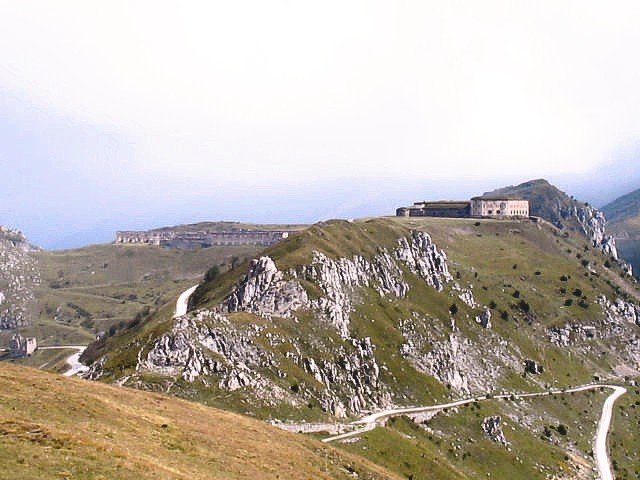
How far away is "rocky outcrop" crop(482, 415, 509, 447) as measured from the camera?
156875 mm

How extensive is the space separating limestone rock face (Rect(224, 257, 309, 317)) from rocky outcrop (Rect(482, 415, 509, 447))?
193 ft

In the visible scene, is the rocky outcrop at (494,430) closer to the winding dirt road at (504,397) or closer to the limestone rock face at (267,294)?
the winding dirt road at (504,397)

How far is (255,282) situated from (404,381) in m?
51.0

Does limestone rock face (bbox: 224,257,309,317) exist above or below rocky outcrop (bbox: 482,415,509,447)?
above

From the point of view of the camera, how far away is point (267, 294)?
546 ft

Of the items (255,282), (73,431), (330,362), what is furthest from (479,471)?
(73,431)

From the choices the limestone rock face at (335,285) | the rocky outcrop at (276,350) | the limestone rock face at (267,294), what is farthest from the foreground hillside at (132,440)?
the limestone rock face at (335,285)

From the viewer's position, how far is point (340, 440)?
115 m

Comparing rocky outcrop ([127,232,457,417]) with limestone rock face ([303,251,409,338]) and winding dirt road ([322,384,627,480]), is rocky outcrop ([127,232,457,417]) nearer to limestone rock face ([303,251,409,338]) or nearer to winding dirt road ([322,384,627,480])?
limestone rock face ([303,251,409,338])

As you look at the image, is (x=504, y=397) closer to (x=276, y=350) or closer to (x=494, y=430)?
(x=494, y=430)

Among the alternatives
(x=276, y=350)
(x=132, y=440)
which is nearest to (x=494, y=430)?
(x=276, y=350)

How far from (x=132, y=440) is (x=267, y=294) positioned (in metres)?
112

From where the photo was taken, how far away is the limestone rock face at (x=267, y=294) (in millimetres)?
164250

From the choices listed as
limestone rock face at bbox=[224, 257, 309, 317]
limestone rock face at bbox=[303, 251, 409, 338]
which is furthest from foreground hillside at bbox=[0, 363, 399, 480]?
limestone rock face at bbox=[303, 251, 409, 338]
